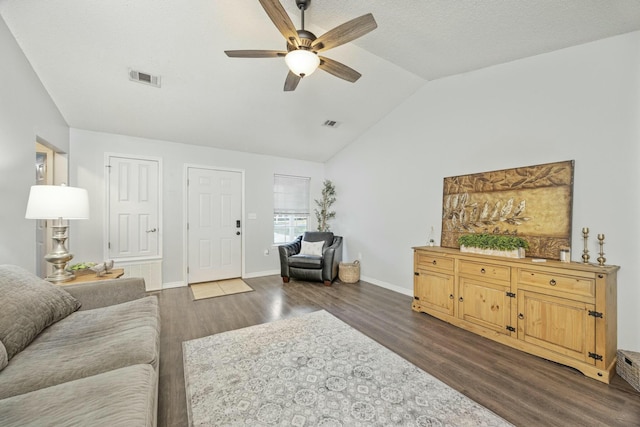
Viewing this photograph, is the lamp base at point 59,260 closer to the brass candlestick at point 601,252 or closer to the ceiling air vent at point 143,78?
the ceiling air vent at point 143,78

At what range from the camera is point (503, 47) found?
2543 mm

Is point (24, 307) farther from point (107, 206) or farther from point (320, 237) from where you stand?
point (320, 237)

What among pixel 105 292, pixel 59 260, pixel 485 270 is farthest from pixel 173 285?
pixel 485 270

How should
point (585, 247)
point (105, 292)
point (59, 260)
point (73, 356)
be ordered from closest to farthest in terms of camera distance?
point (73, 356)
point (105, 292)
point (585, 247)
point (59, 260)

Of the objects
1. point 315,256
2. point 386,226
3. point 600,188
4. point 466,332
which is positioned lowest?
point 466,332

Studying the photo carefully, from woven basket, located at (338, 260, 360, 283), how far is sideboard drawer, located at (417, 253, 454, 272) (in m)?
1.48

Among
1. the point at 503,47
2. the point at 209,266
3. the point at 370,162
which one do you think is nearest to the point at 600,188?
the point at 503,47

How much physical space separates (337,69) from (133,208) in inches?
145

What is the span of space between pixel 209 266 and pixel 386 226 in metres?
3.15

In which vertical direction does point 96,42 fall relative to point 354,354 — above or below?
above

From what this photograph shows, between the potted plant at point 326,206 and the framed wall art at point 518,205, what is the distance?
2.53 meters

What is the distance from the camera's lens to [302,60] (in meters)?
1.95

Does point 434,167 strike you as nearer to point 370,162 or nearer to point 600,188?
point 370,162

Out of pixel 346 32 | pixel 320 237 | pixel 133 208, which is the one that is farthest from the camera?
pixel 320 237
